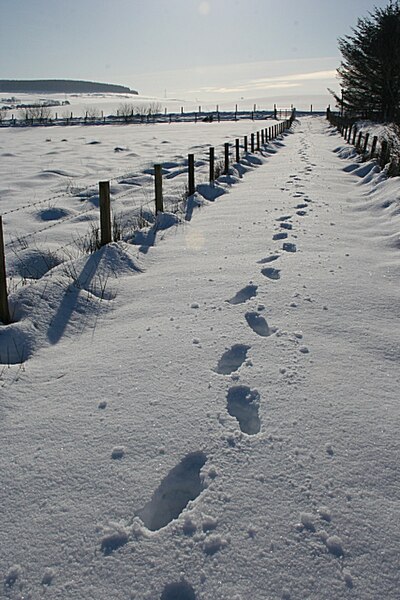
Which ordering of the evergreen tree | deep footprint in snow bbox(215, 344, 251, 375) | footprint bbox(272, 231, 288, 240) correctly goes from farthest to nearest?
1. the evergreen tree
2. footprint bbox(272, 231, 288, 240)
3. deep footprint in snow bbox(215, 344, 251, 375)

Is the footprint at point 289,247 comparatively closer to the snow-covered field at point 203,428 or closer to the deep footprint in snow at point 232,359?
the snow-covered field at point 203,428

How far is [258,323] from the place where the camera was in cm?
371

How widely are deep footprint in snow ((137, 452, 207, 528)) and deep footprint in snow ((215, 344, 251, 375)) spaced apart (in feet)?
2.73

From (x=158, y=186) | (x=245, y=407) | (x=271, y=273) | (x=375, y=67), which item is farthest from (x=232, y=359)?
(x=375, y=67)

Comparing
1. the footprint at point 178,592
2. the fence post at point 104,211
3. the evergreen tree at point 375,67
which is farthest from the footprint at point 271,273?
the evergreen tree at point 375,67

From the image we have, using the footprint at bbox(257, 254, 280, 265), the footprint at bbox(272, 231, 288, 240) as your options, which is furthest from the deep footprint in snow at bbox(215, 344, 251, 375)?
the footprint at bbox(272, 231, 288, 240)

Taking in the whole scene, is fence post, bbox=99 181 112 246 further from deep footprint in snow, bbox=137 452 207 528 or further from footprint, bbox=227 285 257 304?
deep footprint in snow, bbox=137 452 207 528

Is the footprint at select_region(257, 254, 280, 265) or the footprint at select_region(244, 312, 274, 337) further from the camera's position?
the footprint at select_region(257, 254, 280, 265)

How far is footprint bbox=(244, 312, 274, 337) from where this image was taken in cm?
355

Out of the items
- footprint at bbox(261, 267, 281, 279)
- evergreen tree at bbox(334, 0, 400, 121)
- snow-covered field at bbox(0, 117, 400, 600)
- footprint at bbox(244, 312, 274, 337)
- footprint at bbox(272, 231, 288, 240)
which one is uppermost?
evergreen tree at bbox(334, 0, 400, 121)

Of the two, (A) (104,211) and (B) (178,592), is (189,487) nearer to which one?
(B) (178,592)

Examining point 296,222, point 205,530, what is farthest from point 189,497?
point 296,222

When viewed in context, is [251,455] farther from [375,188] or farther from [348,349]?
[375,188]

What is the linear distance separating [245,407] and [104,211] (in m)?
3.54
